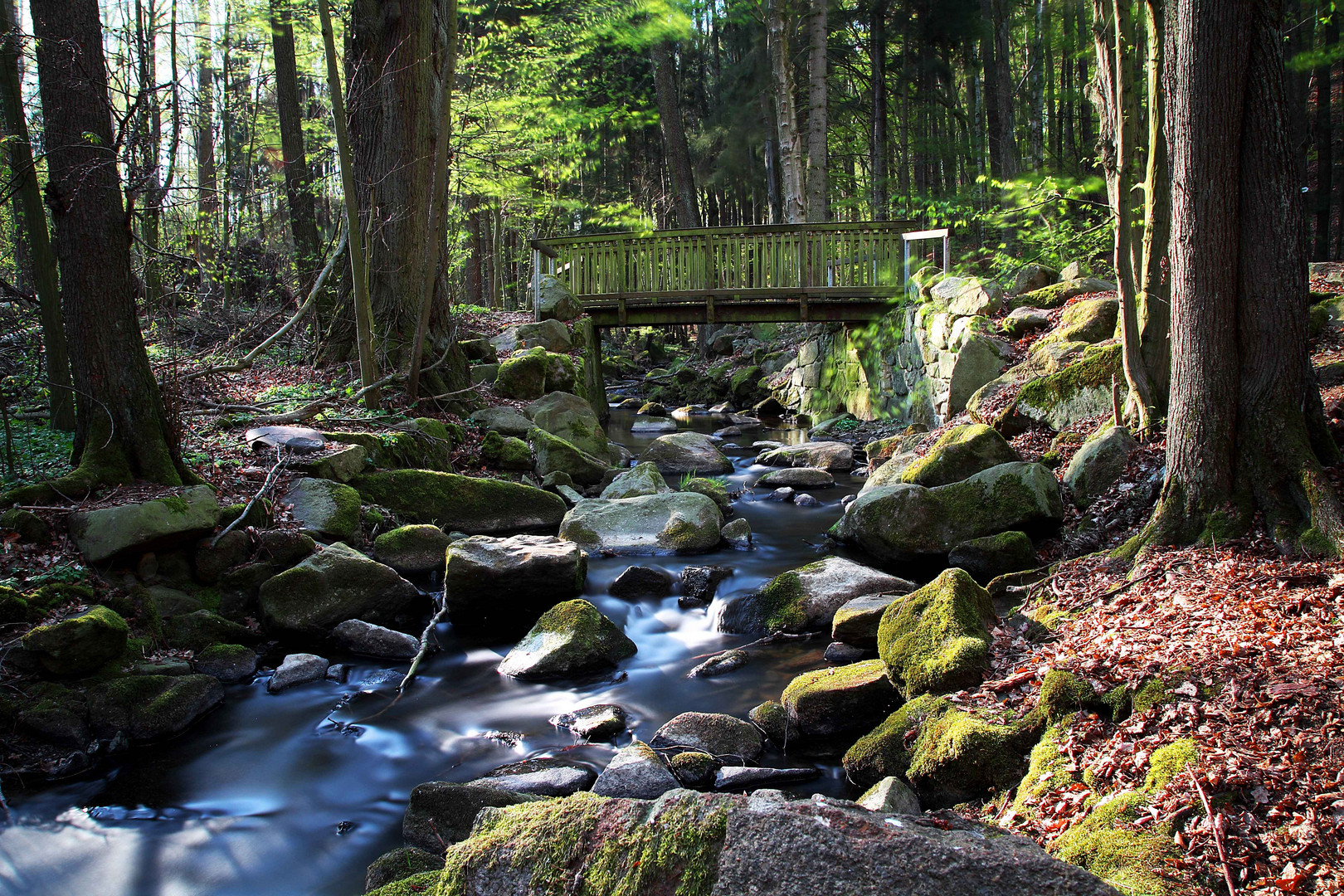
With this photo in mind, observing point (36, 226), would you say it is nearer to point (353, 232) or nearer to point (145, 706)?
point (353, 232)

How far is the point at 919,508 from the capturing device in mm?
7461

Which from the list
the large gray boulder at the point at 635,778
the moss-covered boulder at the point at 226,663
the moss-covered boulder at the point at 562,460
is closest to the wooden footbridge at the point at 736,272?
the moss-covered boulder at the point at 562,460

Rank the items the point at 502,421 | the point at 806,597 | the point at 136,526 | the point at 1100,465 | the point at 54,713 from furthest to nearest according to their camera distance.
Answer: the point at 502,421, the point at 1100,465, the point at 806,597, the point at 136,526, the point at 54,713

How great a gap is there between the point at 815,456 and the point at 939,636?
8.07 metres

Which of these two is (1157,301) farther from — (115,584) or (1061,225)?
(115,584)

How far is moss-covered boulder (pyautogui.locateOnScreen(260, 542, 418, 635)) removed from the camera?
5949mm

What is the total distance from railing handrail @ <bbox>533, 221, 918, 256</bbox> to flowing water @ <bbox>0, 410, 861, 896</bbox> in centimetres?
1014

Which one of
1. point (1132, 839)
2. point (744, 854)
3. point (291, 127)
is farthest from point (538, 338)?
point (744, 854)

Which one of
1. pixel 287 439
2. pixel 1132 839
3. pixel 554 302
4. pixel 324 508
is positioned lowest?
pixel 1132 839

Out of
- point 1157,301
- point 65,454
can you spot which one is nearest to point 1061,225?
point 1157,301

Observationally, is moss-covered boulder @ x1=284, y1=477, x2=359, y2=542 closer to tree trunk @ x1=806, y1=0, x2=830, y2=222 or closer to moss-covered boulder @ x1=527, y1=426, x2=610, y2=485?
moss-covered boulder @ x1=527, y1=426, x2=610, y2=485

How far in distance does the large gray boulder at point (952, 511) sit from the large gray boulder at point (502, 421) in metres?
4.97

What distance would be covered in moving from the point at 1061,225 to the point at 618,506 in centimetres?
803

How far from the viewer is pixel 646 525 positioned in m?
8.66
